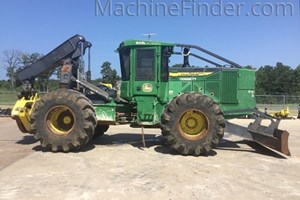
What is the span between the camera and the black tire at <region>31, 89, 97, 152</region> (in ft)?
31.7

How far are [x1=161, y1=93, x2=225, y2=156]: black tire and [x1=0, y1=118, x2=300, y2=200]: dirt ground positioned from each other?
1.00 ft

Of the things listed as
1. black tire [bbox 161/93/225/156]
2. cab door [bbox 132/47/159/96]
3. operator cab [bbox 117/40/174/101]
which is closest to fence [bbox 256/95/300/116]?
operator cab [bbox 117/40/174/101]

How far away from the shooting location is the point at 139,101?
10.5 metres

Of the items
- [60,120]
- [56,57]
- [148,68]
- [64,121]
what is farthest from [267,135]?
[56,57]

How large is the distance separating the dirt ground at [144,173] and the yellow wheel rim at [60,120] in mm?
712

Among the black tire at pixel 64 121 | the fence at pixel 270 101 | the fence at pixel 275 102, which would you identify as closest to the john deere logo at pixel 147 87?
the black tire at pixel 64 121

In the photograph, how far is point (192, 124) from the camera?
987 cm

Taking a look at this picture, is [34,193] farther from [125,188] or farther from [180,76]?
[180,76]

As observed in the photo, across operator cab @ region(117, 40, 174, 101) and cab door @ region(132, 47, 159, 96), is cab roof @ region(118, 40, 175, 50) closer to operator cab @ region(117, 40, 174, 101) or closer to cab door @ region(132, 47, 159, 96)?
operator cab @ region(117, 40, 174, 101)

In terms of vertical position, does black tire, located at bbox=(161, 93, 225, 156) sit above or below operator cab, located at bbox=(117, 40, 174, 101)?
below

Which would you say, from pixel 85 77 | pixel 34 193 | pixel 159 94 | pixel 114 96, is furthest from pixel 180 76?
pixel 34 193

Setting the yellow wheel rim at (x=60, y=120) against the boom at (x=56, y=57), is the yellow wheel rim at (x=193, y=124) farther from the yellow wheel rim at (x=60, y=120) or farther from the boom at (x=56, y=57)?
the boom at (x=56, y=57)

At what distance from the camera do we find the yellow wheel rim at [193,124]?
31.9 feet

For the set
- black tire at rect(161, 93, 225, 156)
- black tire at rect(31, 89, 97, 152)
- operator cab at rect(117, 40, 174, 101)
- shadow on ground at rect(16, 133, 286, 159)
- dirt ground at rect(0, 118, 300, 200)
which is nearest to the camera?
dirt ground at rect(0, 118, 300, 200)
